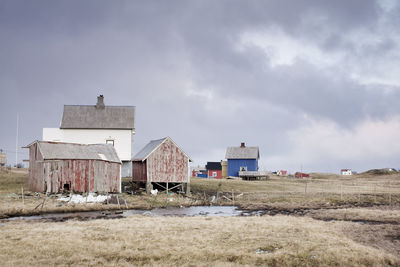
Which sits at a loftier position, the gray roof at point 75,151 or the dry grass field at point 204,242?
the gray roof at point 75,151

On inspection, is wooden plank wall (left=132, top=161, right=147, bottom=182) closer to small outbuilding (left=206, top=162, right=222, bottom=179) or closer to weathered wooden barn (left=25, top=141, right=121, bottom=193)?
weathered wooden barn (left=25, top=141, right=121, bottom=193)

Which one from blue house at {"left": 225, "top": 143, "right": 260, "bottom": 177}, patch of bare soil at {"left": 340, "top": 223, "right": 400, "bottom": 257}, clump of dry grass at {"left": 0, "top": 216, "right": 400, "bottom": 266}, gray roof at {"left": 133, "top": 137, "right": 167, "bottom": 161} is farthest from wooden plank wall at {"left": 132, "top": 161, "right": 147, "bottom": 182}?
blue house at {"left": 225, "top": 143, "right": 260, "bottom": 177}

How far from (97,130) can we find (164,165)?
15051mm

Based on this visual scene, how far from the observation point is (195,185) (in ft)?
193

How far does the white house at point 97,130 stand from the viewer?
57.1m

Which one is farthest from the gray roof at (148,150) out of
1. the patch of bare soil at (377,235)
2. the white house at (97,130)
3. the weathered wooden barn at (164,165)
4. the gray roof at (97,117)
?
the patch of bare soil at (377,235)

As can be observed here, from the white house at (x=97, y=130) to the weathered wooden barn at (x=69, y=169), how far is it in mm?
13896

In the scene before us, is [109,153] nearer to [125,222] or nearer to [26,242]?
[125,222]

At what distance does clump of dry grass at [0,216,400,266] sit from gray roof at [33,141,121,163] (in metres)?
17.7

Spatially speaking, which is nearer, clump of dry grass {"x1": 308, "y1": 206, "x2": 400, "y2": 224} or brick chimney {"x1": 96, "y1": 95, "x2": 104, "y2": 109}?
clump of dry grass {"x1": 308, "y1": 206, "x2": 400, "y2": 224}

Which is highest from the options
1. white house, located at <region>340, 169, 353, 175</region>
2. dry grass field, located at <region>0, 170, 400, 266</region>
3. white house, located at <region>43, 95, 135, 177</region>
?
white house, located at <region>43, 95, 135, 177</region>

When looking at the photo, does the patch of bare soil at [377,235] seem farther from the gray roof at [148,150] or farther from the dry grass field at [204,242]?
the gray roof at [148,150]

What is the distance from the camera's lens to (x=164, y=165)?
4747 cm

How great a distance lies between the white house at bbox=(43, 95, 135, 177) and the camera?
57.1 m
